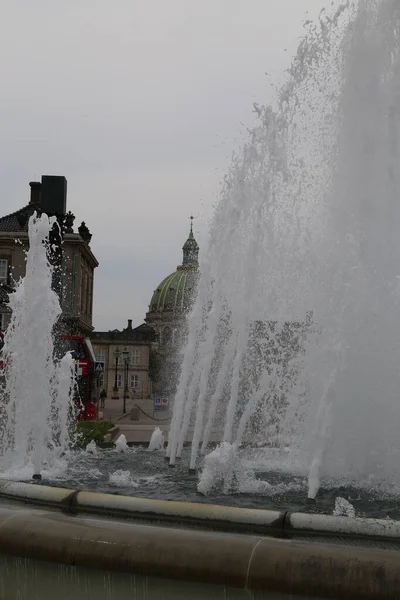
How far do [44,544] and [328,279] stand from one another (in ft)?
20.8

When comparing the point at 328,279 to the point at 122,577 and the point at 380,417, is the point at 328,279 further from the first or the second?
the point at 122,577

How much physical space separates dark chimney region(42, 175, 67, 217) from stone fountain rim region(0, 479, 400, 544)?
4.71 m

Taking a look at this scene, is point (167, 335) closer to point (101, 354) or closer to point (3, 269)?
point (101, 354)

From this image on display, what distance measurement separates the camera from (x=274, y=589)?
3941mm

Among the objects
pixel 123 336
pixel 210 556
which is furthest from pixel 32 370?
pixel 123 336

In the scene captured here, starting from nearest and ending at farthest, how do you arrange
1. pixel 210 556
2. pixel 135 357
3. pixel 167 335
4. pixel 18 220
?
pixel 210 556
pixel 18 220
pixel 135 357
pixel 167 335

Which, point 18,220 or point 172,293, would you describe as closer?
point 18,220

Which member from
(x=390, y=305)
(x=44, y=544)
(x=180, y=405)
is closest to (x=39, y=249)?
(x=180, y=405)

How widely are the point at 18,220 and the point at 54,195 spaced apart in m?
51.8

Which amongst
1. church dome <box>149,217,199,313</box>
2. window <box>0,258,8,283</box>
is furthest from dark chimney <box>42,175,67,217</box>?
church dome <box>149,217,199,313</box>

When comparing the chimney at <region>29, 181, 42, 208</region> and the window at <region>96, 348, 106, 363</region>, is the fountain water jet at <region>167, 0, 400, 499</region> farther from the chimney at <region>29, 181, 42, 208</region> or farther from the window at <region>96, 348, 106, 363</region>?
the window at <region>96, 348, 106, 363</region>

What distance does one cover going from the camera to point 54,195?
9.31 m

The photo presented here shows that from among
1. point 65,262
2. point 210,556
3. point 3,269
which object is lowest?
point 210,556

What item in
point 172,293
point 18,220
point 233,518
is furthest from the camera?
point 172,293
